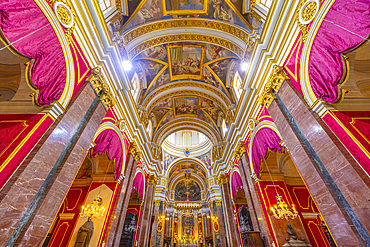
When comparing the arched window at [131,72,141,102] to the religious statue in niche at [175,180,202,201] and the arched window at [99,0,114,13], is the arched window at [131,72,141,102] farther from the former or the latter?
the religious statue in niche at [175,180,202,201]

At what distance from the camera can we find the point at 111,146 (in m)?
6.92

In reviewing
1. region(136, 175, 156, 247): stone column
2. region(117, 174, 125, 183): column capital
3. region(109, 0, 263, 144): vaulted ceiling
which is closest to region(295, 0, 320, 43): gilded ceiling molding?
region(109, 0, 263, 144): vaulted ceiling

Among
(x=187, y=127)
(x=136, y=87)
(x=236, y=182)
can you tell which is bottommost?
(x=236, y=182)

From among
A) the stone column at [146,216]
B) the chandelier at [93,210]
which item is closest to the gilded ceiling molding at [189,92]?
the stone column at [146,216]

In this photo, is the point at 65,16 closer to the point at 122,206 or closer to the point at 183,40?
the point at 183,40

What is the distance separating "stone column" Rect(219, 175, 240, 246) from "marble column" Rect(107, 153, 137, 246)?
23.4 ft

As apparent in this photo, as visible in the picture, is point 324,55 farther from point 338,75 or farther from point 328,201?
point 328,201

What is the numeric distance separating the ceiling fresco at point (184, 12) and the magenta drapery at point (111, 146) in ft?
14.4

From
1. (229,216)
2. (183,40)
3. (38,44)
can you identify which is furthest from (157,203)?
(38,44)

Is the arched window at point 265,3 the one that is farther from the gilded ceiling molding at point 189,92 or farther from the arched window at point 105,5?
the arched window at point 105,5

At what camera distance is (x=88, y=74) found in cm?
530

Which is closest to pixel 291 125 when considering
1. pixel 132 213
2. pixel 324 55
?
pixel 324 55

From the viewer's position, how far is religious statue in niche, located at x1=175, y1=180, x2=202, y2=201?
85.8ft

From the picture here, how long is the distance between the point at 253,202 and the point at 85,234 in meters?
7.38
